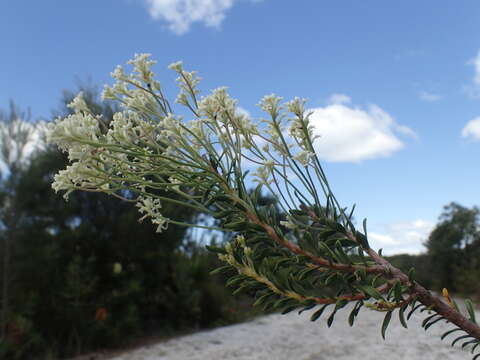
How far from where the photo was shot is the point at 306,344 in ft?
22.7

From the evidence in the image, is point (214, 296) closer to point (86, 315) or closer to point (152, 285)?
point (152, 285)

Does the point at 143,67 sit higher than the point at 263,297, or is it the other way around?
the point at 143,67

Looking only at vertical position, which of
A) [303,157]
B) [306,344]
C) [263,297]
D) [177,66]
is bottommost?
[306,344]

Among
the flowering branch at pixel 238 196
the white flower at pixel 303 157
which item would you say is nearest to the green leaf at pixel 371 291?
the flowering branch at pixel 238 196

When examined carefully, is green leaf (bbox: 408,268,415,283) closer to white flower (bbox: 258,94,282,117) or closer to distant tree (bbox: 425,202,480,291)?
white flower (bbox: 258,94,282,117)

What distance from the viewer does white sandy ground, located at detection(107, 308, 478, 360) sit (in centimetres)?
595

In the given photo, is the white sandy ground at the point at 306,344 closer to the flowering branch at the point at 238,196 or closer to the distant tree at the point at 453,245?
the flowering branch at the point at 238,196

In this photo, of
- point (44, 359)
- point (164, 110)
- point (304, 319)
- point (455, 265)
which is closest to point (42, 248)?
point (44, 359)

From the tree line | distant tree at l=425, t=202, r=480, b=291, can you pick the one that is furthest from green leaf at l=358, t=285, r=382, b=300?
distant tree at l=425, t=202, r=480, b=291

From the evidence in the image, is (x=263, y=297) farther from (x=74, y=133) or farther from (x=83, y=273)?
(x=83, y=273)

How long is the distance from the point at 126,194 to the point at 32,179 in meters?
1.77

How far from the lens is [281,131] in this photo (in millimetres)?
1331

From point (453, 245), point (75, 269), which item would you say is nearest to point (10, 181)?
point (75, 269)

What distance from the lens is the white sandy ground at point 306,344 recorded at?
5949 millimetres
